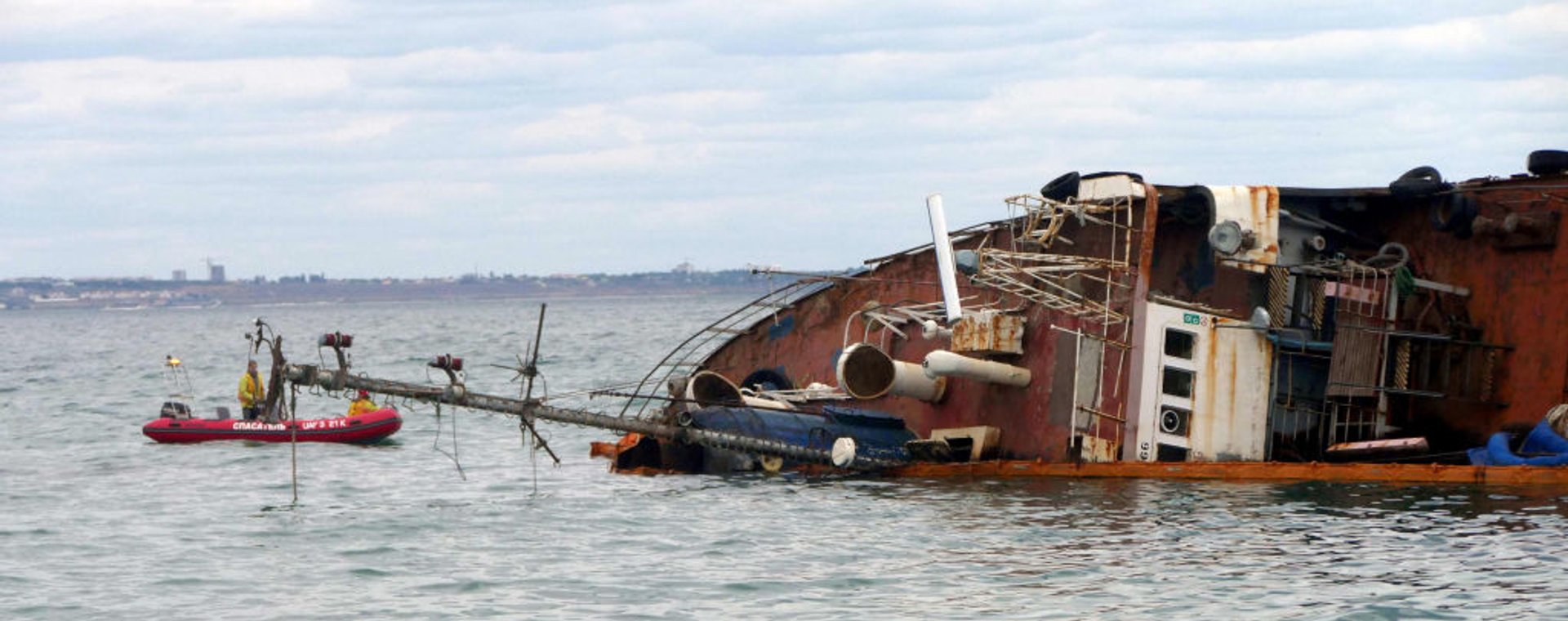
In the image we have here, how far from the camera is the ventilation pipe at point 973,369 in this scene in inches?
1092

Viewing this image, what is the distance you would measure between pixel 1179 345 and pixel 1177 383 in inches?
20.8

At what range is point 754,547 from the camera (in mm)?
23469

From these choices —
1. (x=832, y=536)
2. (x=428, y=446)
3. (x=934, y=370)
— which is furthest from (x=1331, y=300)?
(x=428, y=446)

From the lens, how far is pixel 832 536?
78.6ft

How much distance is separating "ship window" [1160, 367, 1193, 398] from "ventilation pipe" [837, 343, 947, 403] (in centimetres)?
375

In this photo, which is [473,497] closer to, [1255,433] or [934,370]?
[934,370]

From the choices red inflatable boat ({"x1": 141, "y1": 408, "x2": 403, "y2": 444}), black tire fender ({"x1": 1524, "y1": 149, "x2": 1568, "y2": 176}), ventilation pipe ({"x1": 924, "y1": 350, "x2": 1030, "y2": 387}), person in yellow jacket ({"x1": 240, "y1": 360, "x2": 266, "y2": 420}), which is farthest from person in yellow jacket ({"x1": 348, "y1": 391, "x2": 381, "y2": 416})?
black tire fender ({"x1": 1524, "y1": 149, "x2": 1568, "y2": 176})

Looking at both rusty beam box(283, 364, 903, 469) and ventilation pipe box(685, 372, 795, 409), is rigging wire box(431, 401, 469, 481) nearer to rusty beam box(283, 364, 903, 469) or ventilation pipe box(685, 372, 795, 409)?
rusty beam box(283, 364, 903, 469)

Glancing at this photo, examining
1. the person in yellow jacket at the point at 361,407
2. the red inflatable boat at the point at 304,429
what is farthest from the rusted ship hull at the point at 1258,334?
the person in yellow jacket at the point at 361,407

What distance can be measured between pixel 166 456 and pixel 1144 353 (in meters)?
20.9

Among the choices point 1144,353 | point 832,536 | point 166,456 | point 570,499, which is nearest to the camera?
point 832,536

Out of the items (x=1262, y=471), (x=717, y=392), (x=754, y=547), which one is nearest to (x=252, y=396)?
(x=717, y=392)

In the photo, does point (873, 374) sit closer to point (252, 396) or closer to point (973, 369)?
point (973, 369)

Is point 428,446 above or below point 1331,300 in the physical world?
below
